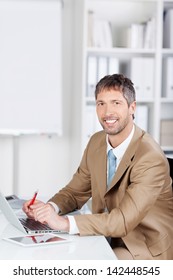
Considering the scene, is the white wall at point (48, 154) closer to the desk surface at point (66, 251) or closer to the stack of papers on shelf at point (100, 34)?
the stack of papers on shelf at point (100, 34)

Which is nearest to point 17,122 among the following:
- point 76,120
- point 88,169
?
point 76,120

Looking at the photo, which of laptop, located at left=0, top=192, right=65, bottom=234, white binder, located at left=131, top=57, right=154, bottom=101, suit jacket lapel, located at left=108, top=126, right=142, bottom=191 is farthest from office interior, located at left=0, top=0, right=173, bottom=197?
laptop, located at left=0, top=192, right=65, bottom=234

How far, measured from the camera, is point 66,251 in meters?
1.48

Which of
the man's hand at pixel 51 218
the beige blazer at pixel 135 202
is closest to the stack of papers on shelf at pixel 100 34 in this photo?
the beige blazer at pixel 135 202

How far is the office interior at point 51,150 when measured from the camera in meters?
4.54

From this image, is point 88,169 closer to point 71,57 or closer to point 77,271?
point 77,271

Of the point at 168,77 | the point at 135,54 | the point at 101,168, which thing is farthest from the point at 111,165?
the point at 135,54

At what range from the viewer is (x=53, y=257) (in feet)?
4.69

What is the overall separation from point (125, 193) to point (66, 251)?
0.40 m

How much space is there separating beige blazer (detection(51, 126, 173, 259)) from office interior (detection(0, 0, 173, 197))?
8.02 feet

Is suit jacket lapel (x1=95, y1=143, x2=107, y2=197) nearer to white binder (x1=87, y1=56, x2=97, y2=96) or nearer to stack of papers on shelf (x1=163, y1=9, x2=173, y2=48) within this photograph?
white binder (x1=87, y1=56, x2=97, y2=96)

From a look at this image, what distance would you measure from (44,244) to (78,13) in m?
3.16

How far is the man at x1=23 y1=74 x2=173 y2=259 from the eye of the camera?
66.9 inches

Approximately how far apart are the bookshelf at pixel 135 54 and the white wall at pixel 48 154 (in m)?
0.33
